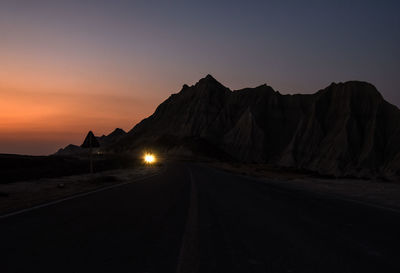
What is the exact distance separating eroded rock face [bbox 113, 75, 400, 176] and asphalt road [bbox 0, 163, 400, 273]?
309ft

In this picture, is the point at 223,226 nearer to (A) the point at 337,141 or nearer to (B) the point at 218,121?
(A) the point at 337,141

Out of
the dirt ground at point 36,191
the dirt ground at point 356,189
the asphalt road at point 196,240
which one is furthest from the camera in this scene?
the dirt ground at point 356,189

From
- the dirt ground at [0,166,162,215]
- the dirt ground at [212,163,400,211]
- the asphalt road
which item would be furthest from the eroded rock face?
the asphalt road

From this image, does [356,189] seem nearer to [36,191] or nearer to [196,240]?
[36,191]

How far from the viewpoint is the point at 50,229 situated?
26.0ft

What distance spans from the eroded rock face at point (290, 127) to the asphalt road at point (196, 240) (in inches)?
3712

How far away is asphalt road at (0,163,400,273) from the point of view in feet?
17.6

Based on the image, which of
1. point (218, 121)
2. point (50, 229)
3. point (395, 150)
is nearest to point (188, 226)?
point (50, 229)

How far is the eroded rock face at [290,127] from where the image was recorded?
10631cm

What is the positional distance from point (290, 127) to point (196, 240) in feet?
435

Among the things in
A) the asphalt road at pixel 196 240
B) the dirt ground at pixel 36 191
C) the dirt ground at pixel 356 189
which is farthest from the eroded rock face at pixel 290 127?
the asphalt road at pixel 196 240

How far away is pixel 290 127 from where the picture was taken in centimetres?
13575

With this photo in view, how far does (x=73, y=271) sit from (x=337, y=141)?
4434 inches

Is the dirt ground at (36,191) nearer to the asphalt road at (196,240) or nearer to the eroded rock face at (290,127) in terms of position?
the asphalt road at (196,240)
